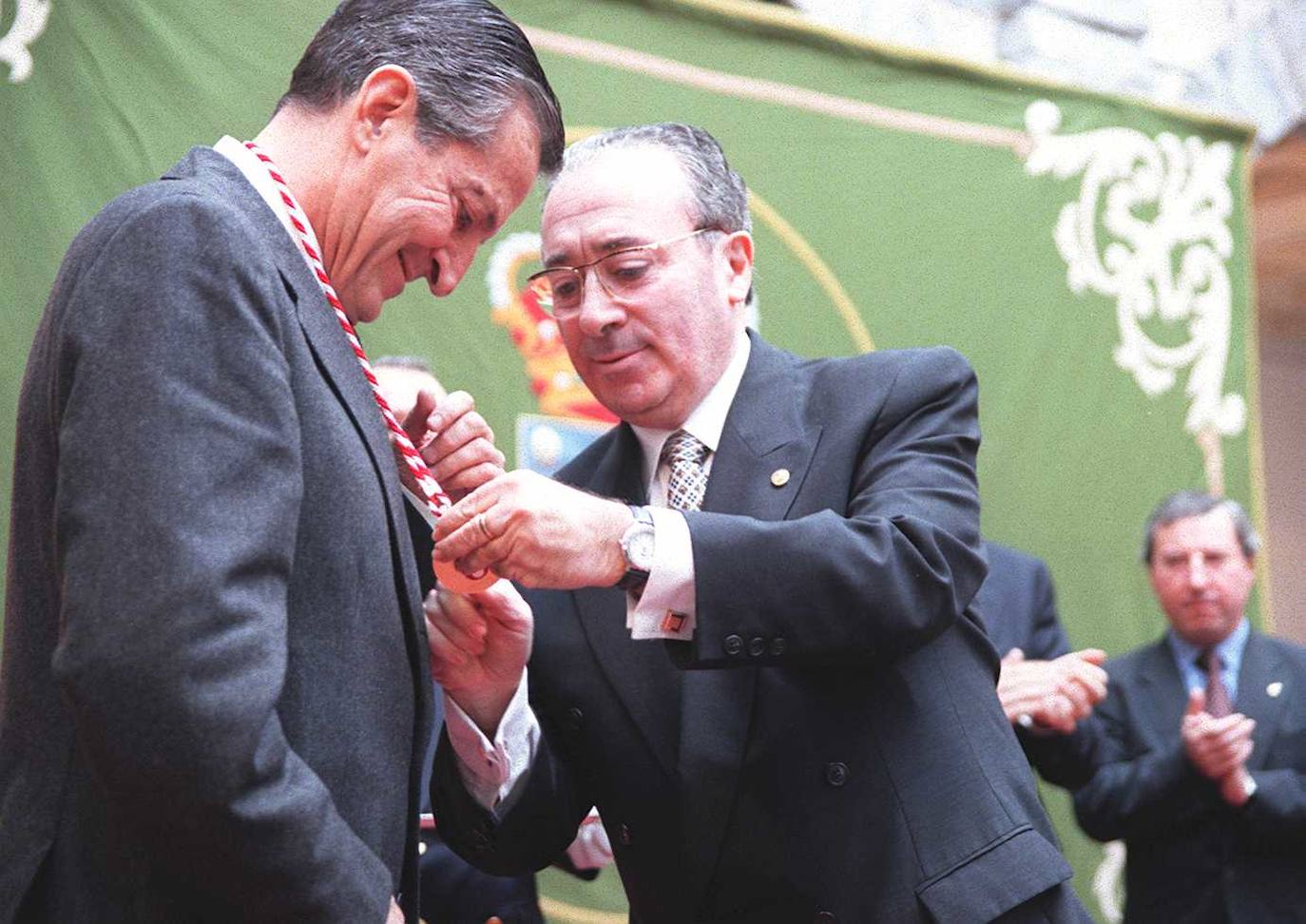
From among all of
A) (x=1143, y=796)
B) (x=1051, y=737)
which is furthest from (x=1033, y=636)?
(x=1143, y=796)

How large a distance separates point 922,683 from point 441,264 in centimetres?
64

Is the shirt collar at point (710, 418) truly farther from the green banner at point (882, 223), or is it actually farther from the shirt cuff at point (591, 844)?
the green banner at point (882, 223)

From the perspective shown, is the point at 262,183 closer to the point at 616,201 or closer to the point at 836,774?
the point at 616,201

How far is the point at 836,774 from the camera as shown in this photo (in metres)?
1.67

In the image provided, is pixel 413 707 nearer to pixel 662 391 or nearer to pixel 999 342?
pixel 662 391

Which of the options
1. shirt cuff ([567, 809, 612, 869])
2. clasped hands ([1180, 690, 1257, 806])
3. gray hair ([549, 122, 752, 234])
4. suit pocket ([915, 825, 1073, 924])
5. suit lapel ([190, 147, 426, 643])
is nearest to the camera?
suit lapel ([190, 147, 426, 643])

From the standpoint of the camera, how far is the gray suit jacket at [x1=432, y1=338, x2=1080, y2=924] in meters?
1.58

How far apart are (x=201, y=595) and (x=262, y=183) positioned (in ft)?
1.47

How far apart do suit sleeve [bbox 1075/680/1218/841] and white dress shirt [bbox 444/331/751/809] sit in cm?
188

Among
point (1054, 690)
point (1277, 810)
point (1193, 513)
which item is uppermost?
point (1193, 513)

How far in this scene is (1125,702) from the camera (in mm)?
3801

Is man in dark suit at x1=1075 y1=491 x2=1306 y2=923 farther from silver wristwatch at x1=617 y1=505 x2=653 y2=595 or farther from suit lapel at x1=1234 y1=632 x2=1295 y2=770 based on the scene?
silver wristwatch at x1=617 y1=505 x2=653 y2=595

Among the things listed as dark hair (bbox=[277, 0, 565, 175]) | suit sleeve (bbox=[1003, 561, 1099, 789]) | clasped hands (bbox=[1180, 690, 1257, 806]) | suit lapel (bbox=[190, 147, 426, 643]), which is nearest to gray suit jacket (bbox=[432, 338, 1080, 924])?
suit lapel (bbox=[190, 147, 426, 643])

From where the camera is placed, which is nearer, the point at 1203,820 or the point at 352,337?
the point at 352,337
